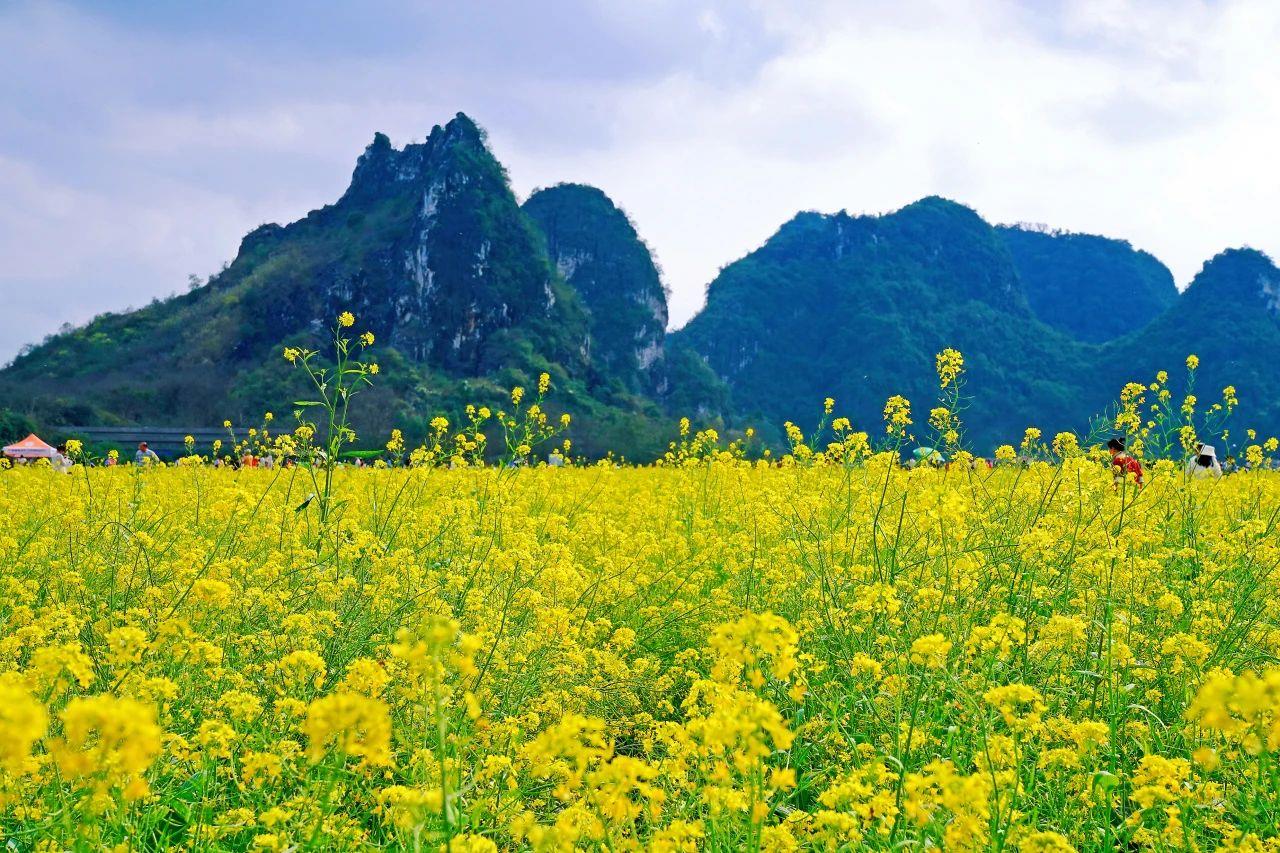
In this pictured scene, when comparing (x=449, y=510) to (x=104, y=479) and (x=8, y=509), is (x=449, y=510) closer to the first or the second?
(x=8, y=509)

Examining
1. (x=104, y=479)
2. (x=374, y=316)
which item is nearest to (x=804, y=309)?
(x=374, y=316)

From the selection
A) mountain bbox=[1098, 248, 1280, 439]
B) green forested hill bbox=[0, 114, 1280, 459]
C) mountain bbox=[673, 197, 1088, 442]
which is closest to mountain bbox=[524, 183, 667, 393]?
green forested hill bbox=[0, 114, 1280, 459]

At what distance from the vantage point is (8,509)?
5.96 m

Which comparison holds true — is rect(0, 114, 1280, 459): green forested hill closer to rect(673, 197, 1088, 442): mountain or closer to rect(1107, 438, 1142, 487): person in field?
rect(673, 197, 1088, 442): mountain

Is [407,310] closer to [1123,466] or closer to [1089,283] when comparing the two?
[1123,466]

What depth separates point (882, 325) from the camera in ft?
355

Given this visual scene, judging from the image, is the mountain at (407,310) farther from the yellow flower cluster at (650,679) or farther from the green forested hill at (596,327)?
the yellow flower cluster at (650,679)

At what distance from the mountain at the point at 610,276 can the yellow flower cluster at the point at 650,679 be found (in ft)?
253

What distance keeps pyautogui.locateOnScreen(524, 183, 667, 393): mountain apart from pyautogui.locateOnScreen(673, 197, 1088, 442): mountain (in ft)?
28.8

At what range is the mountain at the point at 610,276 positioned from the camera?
3408 inches

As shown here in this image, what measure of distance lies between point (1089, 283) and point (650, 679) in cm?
15768

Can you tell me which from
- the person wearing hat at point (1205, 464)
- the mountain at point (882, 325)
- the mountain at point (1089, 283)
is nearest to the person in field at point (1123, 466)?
the person wearing hat at point (1205, 464)

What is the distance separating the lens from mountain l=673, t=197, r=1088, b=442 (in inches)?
3888

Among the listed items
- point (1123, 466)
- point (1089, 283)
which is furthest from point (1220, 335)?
point (1123, 466)
